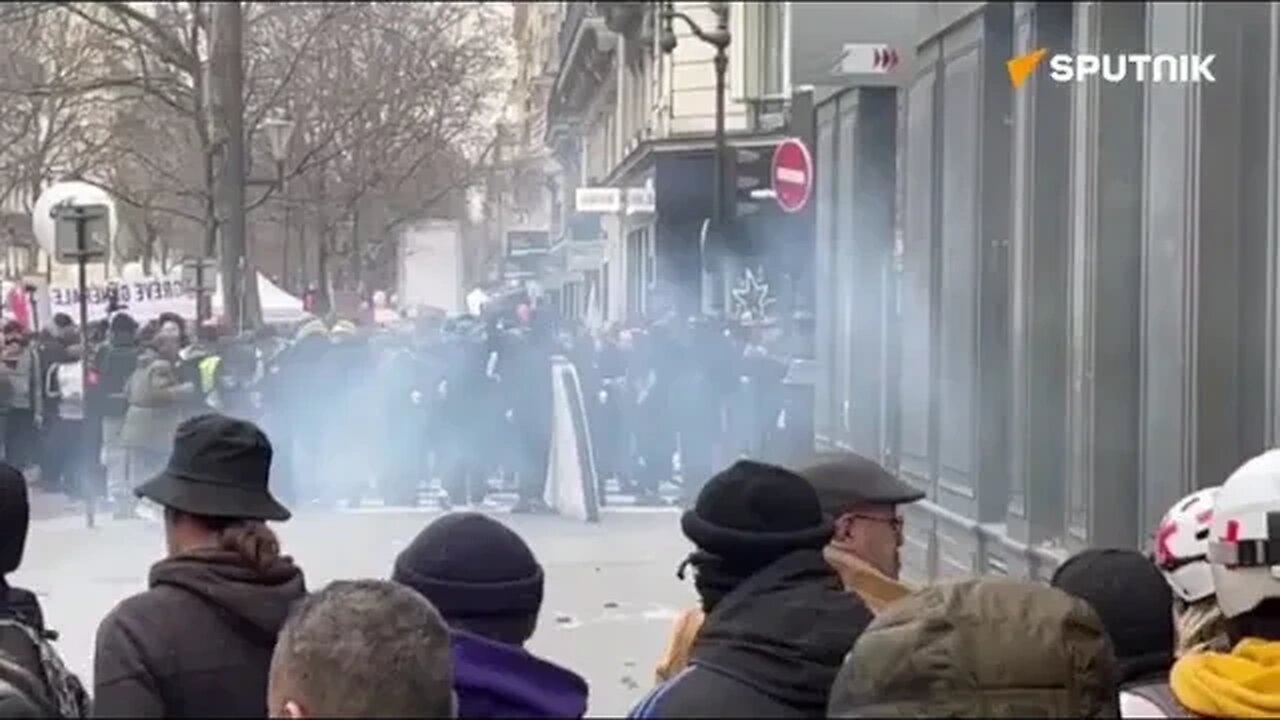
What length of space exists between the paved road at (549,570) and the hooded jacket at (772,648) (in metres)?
5.04

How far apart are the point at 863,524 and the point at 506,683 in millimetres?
1541

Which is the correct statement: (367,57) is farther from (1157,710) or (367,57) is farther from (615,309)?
(1157,710)

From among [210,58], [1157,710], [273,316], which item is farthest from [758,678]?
[273,316]

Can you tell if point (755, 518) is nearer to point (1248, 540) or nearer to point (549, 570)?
point (1248, 540)

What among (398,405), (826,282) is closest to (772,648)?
(826,282)

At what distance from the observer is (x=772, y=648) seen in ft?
12.1

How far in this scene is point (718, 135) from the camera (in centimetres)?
2992

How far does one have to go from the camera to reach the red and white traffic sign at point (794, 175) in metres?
18.9

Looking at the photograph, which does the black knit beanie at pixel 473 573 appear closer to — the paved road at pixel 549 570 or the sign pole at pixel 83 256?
the paved road at pixel 549 570

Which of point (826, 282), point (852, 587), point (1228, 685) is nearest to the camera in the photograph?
point (1228, 685)

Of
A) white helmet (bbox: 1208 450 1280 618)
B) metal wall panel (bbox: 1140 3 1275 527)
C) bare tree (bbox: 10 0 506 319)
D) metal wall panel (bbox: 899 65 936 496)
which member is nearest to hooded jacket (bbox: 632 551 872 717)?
white helmet (bbox: 1208 450 1280 618)

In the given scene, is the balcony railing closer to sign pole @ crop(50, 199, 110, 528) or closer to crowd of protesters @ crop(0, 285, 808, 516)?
crowd of protesters @ crop(0, 285, 808, 516)

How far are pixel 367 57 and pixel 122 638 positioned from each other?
27888mm

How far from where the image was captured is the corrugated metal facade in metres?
9.33
